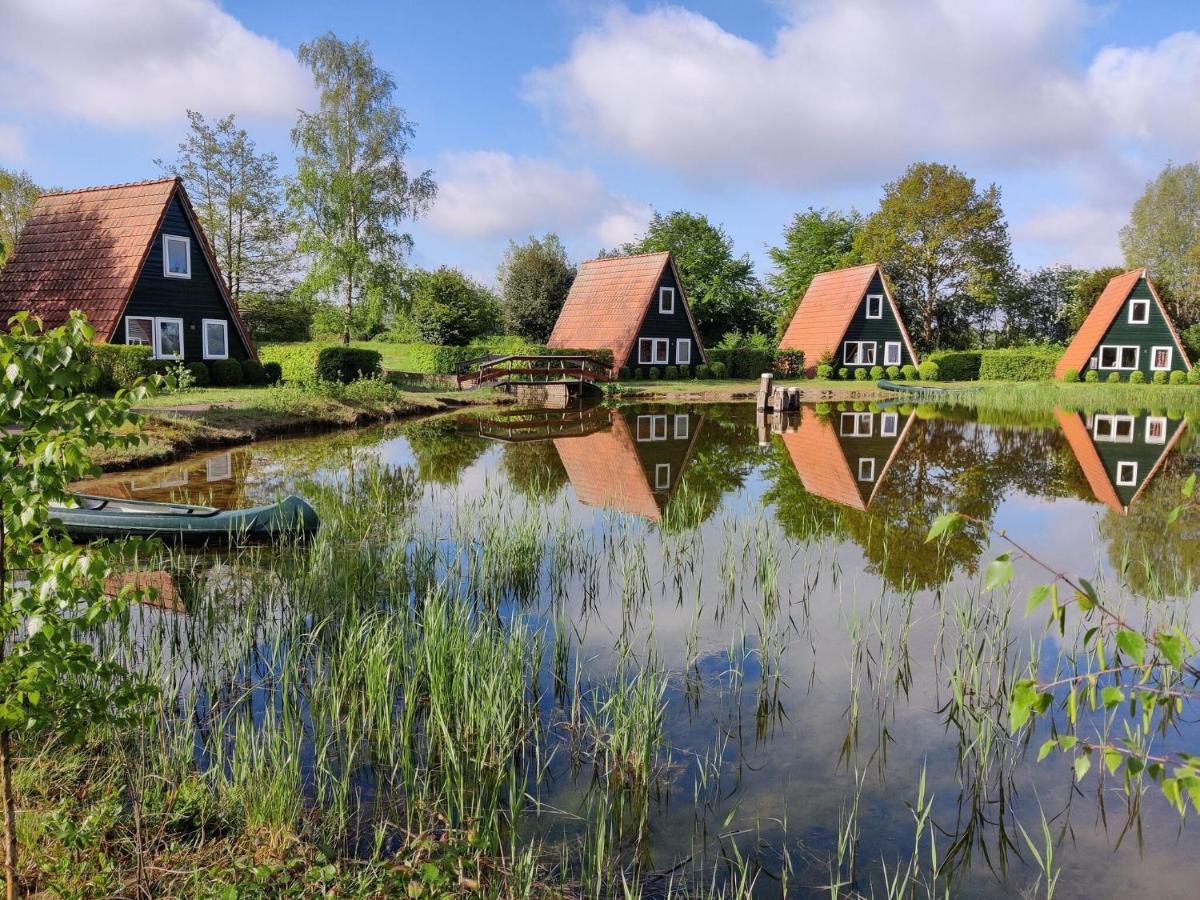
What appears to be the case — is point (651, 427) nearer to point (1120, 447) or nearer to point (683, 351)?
point (1120, 447)

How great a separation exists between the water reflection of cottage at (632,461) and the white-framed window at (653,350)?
1438cm

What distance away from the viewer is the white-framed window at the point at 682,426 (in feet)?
68.6

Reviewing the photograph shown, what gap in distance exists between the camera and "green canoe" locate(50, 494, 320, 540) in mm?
8820

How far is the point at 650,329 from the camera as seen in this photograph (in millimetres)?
39375

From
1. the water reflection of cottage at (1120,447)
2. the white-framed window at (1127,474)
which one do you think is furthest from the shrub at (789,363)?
the white-framed window at (1127,474)

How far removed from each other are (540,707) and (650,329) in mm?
34581

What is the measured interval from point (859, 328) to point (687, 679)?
3925 cm

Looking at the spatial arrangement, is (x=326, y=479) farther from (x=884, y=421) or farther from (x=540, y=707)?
(x=884, y=421)

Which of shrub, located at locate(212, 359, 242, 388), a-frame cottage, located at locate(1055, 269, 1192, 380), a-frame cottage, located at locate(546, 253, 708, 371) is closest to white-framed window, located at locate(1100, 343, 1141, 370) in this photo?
a-frame cottage, located at locate(1055, 269, 1192, 380)

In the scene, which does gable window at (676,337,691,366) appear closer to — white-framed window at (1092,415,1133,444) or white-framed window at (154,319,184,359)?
white-framed window at (1092,415,1133,444)

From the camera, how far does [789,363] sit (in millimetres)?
42531

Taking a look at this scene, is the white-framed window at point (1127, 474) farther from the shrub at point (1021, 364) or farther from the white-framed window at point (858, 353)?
the shrub at point (1021, 364)

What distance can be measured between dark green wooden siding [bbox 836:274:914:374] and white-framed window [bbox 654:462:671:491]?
28794 mm

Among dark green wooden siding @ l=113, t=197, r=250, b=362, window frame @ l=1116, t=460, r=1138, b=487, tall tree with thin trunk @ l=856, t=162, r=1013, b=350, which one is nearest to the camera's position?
window frame @ l=1116, t=460, r=1138, b=487
